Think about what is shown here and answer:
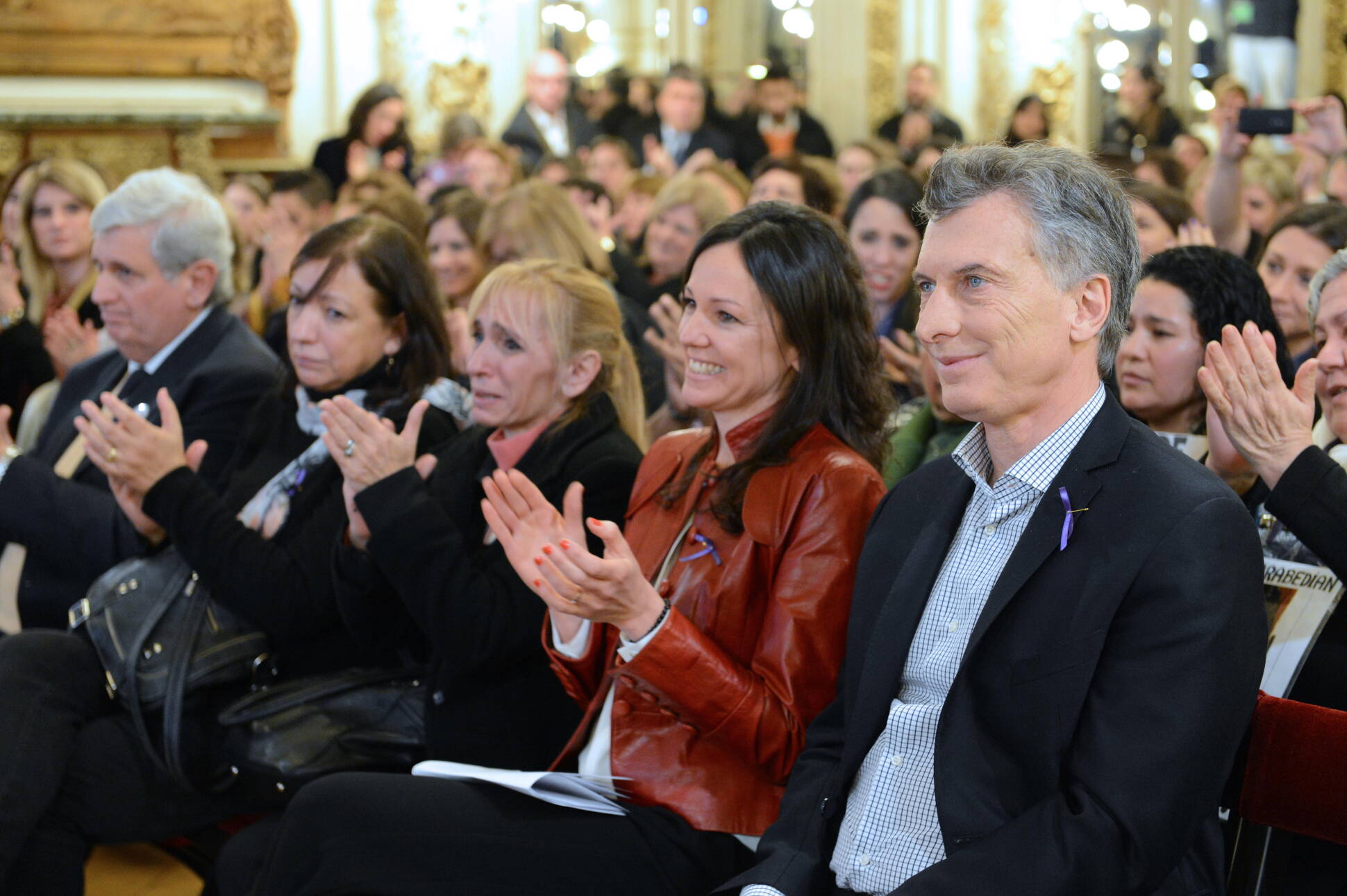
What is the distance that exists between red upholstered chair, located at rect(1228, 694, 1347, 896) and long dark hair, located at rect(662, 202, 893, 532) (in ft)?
2.49

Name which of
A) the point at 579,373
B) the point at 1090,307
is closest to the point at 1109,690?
the point at 1090,307

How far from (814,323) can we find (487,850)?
0.92 metres

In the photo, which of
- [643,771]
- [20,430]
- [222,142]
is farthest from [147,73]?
[643,771]

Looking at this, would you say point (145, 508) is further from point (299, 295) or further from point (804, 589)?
point (804, 589)

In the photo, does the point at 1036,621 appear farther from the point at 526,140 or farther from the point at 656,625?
the point at 526,140

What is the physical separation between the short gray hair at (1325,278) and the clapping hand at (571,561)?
1.22m

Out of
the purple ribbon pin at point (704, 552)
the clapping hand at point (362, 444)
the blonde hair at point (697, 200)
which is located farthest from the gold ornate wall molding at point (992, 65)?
the purple ribbon pin at point (704, 552)

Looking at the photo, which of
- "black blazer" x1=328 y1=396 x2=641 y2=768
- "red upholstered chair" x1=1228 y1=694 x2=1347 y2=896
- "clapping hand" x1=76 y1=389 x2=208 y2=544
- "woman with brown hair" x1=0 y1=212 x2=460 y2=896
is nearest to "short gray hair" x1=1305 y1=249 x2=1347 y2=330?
"red upholstered chair" x1=1228 y1=694 x2=1347 y2=896

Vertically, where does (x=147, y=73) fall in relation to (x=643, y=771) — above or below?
above

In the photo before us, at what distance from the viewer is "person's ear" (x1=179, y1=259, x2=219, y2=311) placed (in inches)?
130

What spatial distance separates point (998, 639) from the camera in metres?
1.55

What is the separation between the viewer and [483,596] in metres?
2.29

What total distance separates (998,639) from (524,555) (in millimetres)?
760

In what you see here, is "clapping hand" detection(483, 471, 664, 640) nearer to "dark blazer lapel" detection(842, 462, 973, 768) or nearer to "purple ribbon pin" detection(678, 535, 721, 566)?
"purple ribbon pin" detection(678, 535, 721, 566)
